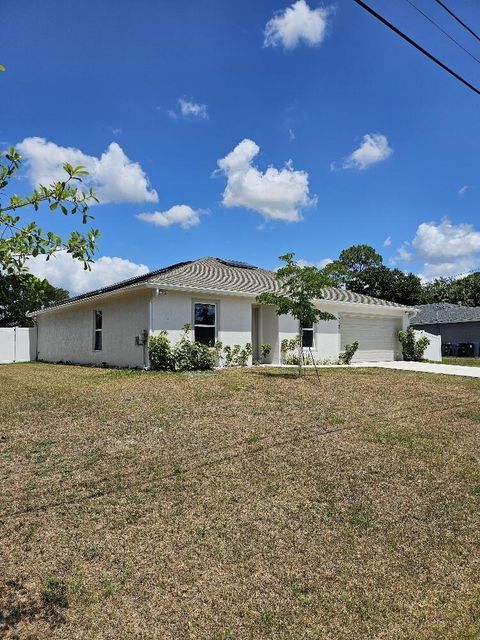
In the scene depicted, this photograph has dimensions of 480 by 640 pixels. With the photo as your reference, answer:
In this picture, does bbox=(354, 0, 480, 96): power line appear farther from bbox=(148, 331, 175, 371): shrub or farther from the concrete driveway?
the concrete driveway

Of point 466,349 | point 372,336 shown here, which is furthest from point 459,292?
point 372,336

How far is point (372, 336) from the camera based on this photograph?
2156cm

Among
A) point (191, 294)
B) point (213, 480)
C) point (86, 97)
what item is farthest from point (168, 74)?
point (213, 480)

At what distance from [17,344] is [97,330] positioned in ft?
28.9

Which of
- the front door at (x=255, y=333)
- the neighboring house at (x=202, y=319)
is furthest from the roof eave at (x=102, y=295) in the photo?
the front door at (x=255, y=333)

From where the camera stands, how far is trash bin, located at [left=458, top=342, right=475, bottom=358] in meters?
32.5

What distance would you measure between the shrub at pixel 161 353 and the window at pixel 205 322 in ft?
4.60

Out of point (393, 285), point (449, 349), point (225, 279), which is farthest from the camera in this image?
point (393, 285)

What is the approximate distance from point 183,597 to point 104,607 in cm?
54

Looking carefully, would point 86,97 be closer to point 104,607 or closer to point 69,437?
point 69,437

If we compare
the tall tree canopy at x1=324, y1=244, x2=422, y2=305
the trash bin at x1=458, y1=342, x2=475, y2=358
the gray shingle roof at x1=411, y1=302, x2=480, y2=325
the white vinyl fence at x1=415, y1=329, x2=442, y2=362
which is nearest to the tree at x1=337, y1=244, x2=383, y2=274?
the tall tree canopy at x1=324, y1=244, x2=422, y2=305

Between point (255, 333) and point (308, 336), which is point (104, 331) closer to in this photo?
point (255, 333)

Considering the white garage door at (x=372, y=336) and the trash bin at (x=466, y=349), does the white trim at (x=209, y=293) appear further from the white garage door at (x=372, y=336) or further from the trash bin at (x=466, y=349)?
the trash bin at (x=466, y=349)

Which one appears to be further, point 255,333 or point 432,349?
point 432,349
